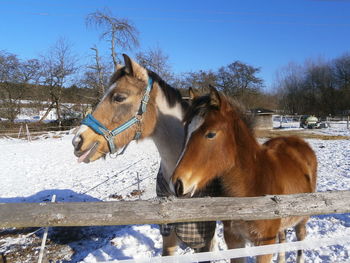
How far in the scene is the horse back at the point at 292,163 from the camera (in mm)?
2238

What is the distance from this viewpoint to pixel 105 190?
6172 mm

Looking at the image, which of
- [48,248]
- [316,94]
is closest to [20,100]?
[48,248]

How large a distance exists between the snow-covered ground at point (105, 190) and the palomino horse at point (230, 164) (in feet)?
3.79

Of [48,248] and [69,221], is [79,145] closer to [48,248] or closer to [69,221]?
[69,221]

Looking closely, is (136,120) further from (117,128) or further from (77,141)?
(77,141)

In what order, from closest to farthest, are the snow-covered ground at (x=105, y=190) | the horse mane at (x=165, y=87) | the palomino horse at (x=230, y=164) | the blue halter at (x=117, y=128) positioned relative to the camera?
1. the palomino horse at (x=230, y=164)
2. the blue halter at (x=117, y=128)
3. the horse mane at (x=165, y=87)
4. the snow-covered ground at (x=105, y=190)

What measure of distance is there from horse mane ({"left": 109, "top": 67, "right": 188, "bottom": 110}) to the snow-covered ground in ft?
2.59

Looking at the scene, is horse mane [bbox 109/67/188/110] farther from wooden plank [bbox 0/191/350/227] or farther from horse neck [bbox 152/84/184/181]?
wooden plank [bbox 0/191/350/227]

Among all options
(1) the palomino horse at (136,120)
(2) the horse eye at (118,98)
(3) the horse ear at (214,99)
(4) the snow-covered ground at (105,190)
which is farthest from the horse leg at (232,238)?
(2) the horse eye at (118,98)

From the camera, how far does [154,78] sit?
213cm

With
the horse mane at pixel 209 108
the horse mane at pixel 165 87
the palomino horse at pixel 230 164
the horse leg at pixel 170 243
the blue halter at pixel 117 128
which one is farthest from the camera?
the horse leg at pixel 170 243

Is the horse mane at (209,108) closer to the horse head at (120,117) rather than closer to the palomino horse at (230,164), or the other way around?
the palomino horse at (230,164)

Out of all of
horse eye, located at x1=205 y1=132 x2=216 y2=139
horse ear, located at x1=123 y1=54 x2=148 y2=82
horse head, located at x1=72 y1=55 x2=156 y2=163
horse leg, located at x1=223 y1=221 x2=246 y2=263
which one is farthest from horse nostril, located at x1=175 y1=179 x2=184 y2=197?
horse ear, located at x1=123 y1=54 x2=148 y2=82

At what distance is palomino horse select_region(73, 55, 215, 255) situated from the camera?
74.5 inches
